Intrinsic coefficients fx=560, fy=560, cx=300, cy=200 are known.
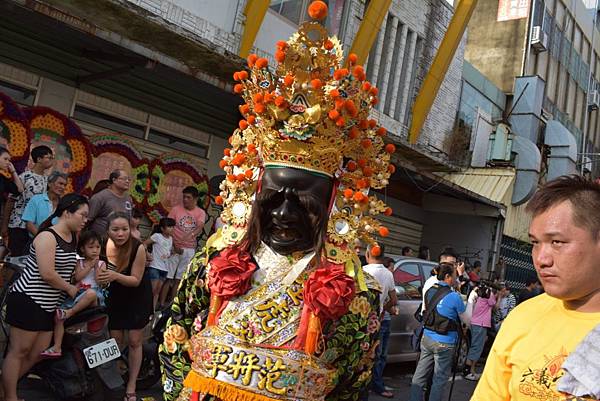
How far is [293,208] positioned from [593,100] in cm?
2646

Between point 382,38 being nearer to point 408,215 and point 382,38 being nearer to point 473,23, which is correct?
point 408,215

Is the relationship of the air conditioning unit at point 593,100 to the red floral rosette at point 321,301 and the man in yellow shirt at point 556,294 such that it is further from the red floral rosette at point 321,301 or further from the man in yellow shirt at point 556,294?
the man in yellow shirt at point 556,294

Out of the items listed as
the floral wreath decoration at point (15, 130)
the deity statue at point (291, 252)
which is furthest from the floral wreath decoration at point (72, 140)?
the deity statue at point (291, 252)

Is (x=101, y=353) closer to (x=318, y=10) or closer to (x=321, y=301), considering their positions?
(x=321, y=301)

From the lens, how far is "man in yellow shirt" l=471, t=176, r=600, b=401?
168cm

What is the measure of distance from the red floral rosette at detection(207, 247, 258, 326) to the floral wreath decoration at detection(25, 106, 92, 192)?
18.2 ft

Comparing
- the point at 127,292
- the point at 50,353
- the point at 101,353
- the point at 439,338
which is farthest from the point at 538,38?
the point at 50,353

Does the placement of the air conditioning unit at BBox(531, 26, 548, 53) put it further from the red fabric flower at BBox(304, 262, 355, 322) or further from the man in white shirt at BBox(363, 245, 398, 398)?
the red fabric flower at BBox(304, 262, 355, 322)

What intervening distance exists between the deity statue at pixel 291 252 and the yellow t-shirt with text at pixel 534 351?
2.62 ft

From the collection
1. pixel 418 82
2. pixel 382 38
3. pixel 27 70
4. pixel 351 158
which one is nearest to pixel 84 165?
pixel 27 70

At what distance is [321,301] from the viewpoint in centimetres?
251

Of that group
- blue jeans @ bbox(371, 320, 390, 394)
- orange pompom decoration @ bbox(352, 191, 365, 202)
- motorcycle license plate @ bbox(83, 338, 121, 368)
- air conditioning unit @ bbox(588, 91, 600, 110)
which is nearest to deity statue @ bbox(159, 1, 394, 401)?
orange pompom decoration @ bbox(352, 191, 365, 202)

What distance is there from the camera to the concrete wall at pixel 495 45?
1878 centimetres

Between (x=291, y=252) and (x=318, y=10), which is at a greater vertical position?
(x=318, y=10)
